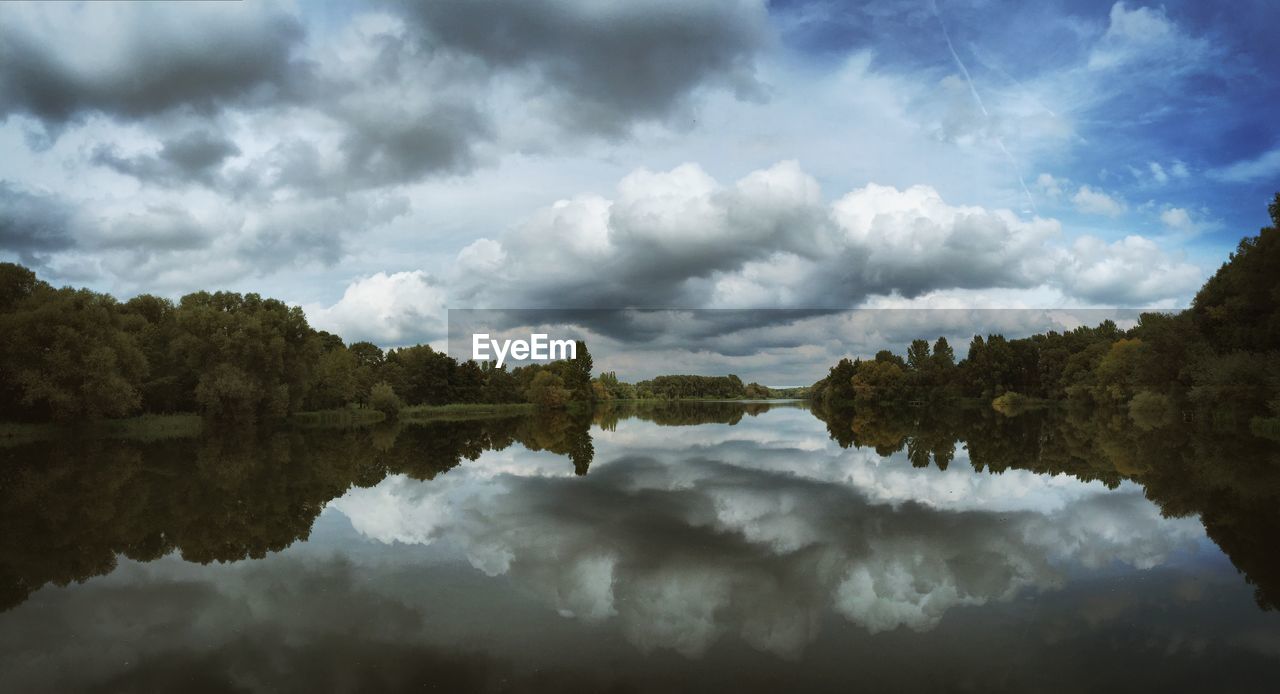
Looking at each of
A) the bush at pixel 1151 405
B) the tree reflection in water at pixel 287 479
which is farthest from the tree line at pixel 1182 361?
the tree reflection in water at pixel 287 479

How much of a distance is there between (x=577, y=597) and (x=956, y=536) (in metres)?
6.86

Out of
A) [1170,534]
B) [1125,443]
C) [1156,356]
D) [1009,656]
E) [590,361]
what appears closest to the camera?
[1009,656]

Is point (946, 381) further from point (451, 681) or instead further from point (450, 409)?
point (451, 681)

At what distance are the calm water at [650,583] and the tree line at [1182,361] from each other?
24.7 meters

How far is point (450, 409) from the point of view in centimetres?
7994

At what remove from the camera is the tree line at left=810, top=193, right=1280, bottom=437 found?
36906 mm

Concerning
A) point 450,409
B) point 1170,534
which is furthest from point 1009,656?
point 450,409

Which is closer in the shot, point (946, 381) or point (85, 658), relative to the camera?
point (85, 658)

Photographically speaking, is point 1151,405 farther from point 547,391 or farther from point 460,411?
point 460,411

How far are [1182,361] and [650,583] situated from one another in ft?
196

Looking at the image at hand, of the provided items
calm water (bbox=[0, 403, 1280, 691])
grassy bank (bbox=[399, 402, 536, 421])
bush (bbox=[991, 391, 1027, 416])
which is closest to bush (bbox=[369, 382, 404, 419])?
grassy bank (bbox=[399, 402, 536, 421])

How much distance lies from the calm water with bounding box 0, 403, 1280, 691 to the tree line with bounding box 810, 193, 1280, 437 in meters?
24.7

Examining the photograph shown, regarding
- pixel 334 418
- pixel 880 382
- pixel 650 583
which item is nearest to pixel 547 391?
pixel 334 418

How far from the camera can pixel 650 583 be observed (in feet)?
27.7
